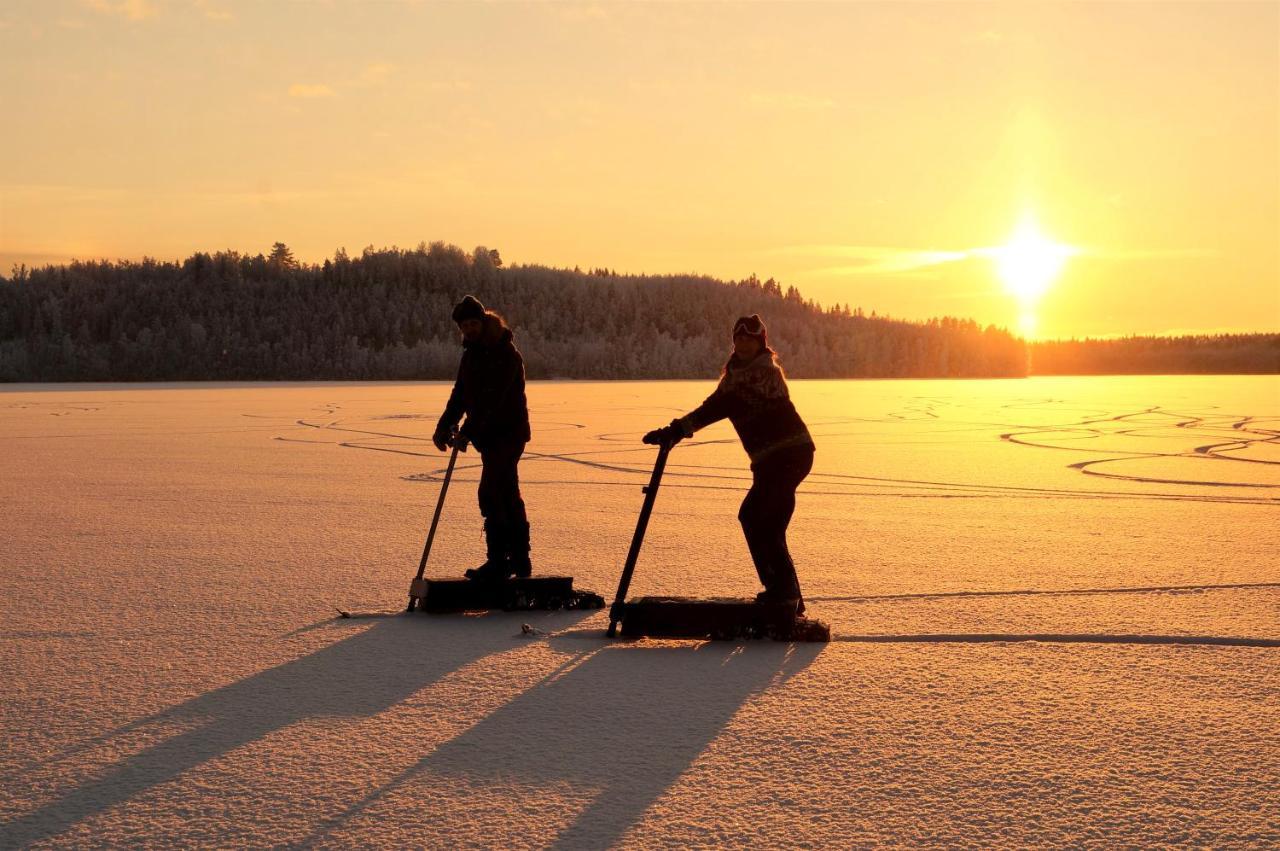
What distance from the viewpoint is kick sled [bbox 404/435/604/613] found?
274 inches

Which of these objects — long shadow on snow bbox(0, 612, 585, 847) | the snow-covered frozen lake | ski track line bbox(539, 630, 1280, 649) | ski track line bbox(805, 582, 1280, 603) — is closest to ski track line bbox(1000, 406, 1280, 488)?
the snow-covered frozen lake

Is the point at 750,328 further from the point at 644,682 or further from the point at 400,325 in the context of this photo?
the point at 400,325

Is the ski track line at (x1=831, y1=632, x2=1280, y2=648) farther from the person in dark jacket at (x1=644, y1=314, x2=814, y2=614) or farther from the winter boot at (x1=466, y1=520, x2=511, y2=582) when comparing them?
the winter boot at (x1=466, y1=520, x2=511, y2=582)

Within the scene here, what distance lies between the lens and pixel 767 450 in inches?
253

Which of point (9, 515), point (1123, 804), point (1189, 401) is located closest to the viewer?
point (1123, 804)

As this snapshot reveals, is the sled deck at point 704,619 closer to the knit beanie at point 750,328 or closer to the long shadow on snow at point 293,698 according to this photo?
the long shadow on snow at point 293,698

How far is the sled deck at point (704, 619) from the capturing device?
626cm

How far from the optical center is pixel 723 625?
6363 mm

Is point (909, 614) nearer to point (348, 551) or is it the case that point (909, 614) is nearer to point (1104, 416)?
point (348, 551)

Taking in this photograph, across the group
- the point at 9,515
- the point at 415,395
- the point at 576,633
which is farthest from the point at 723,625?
the point at 415,395

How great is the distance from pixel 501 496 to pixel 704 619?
1.60 metres

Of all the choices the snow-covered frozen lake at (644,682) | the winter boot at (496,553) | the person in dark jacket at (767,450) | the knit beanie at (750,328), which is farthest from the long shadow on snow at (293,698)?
the knit beanie at (750,328)

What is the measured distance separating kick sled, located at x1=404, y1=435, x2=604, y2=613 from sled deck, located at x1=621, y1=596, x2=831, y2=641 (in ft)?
2.68

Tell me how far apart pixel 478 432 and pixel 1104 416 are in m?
23.7
